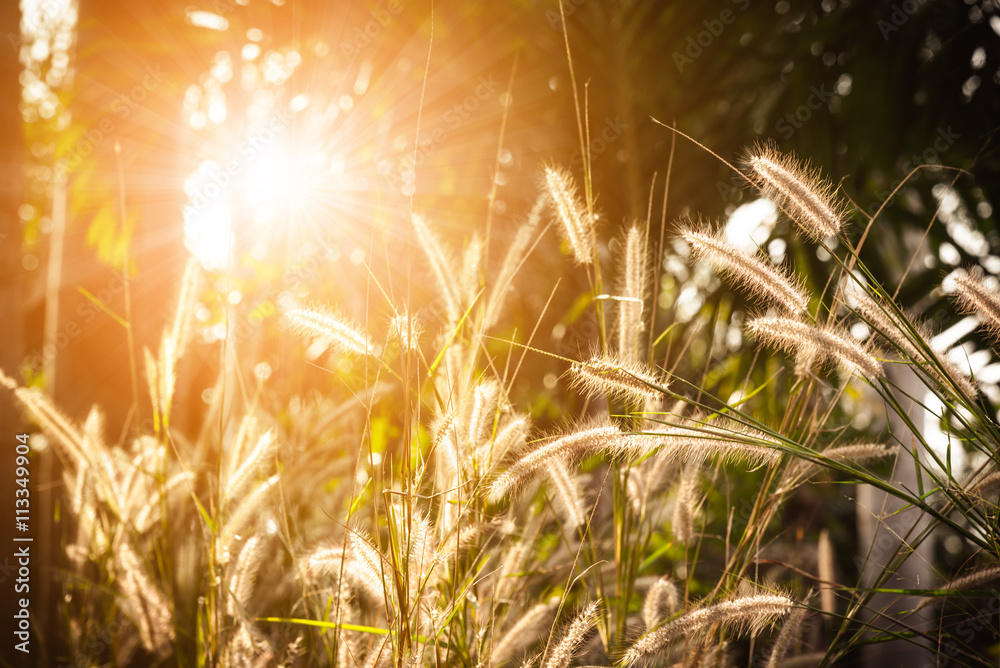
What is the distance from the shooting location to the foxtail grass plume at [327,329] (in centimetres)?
65

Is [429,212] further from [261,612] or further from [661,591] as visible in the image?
[661,591]

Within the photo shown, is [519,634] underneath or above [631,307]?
underneath

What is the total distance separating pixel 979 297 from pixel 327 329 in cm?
77

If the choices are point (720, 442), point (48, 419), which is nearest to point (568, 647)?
point (720, 442)

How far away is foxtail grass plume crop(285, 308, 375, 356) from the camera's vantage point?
25.5 inches

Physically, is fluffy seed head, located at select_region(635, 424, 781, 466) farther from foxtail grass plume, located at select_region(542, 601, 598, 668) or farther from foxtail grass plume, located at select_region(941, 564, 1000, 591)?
foxtail grass plume, located at select_region(941, 564, 1000, 591)

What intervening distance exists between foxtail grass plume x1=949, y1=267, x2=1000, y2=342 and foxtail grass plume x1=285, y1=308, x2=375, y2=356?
70cm

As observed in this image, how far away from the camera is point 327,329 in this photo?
25.6 inches

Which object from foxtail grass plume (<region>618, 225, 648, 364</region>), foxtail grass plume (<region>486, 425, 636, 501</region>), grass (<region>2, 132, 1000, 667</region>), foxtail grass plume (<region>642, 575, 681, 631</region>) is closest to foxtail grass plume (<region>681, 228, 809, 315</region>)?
grass (<region>2, 132, 1000, 667</region>)

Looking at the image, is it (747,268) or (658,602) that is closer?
(747,268)

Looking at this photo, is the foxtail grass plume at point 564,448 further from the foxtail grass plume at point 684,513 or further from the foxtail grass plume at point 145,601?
the foxtail grass plume at point 145,601

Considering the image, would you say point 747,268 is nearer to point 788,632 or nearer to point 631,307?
point 631,307

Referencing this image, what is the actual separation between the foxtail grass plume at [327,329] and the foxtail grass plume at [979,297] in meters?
0.70

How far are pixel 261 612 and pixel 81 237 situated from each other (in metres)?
1.67
